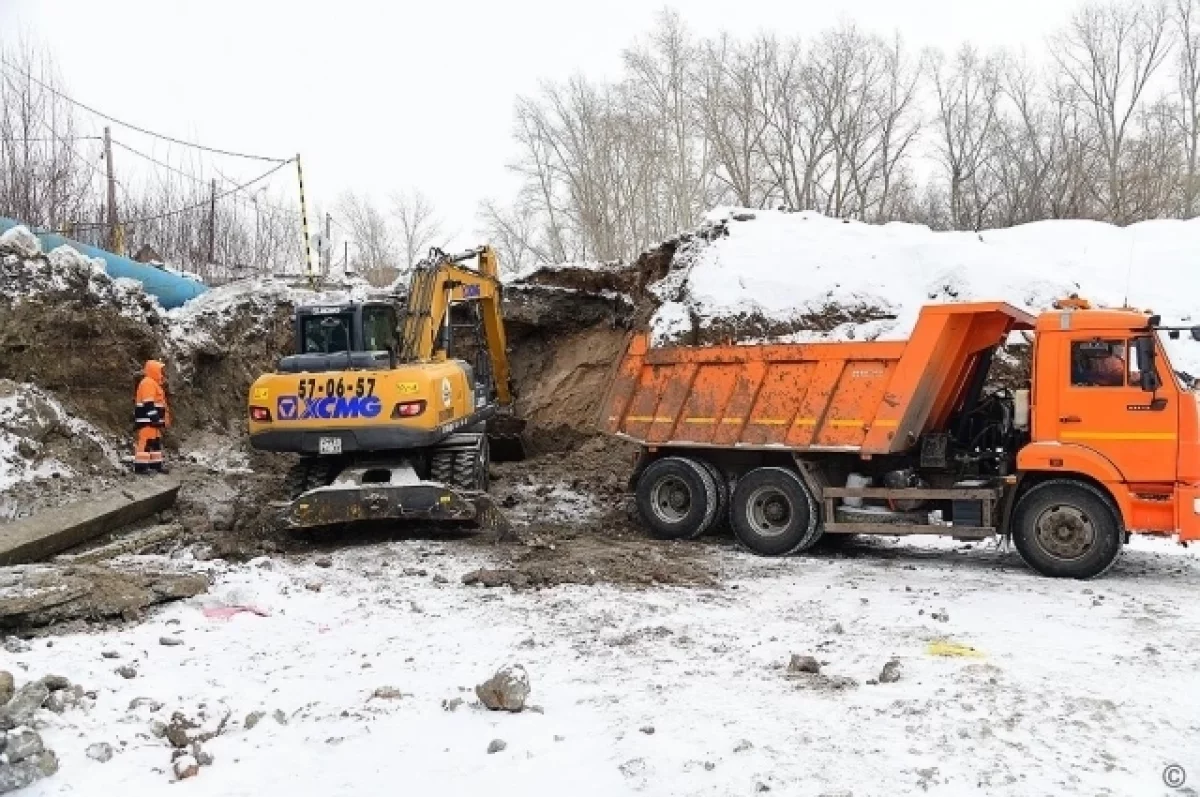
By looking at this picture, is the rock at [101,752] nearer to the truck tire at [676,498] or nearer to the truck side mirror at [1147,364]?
the truck tire at [676,498]

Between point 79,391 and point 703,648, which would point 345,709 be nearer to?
point 703,648

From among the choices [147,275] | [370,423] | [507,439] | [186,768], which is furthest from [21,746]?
[147,275]

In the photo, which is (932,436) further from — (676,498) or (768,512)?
(676,498)

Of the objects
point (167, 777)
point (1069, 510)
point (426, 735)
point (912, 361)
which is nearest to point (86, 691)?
point (167, 777)

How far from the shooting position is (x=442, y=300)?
→ 37.6 feet

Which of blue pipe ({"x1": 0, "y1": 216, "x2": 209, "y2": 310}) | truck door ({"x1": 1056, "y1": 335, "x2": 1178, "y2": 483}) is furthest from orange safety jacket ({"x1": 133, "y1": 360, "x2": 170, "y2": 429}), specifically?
truck door ({"x1": 1056, "y1": 335, "x2": 1178, "y2": 483})

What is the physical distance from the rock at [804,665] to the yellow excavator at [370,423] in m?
4.02

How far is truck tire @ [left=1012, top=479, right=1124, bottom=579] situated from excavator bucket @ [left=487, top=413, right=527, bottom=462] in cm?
848

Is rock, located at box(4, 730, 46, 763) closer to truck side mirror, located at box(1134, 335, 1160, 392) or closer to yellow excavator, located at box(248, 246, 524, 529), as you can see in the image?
yellow excavator, located at box(248, 246, 524, 529)

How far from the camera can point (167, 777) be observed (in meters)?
3.88

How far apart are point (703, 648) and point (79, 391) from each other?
8882 millimetres

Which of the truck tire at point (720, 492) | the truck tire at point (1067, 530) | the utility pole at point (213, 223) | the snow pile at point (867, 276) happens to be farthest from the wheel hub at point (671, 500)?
the utility pole at point (213, 223)

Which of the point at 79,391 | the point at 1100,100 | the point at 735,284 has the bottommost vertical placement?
the point at 79,391

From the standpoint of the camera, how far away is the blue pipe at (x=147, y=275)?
12.4 metres
